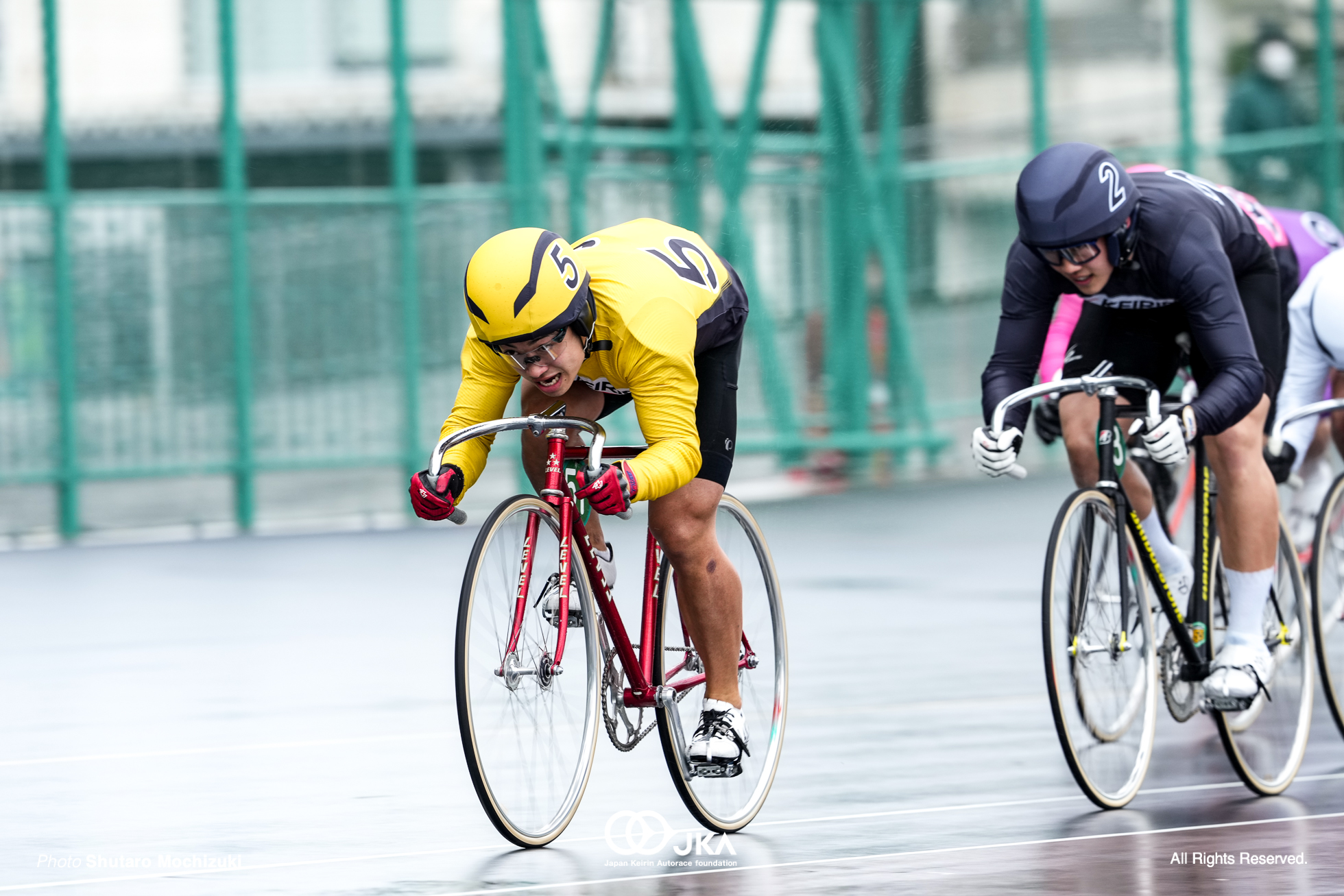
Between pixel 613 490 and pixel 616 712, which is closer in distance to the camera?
pixel 613 490

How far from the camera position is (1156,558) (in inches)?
252

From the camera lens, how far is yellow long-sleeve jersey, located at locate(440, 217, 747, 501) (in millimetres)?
5383

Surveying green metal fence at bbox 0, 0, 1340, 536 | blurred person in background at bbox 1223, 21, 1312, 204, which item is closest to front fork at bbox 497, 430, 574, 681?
green metal fence at bbox 0, 0, 1340, 536

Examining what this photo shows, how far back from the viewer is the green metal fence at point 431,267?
49.6 feet

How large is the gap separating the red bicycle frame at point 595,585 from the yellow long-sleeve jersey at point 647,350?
0.64 feet

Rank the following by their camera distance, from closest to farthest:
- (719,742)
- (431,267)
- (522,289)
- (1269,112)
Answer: (522,289)
(719,742)
(431,267)
(1269,112)

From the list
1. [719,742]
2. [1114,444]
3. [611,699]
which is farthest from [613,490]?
[1114,444]

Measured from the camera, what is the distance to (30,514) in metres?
15.1

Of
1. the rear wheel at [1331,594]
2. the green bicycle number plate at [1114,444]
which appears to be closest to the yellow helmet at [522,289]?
the green bicycle number plate at [1114,444]

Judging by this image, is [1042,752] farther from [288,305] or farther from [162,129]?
[162,129]

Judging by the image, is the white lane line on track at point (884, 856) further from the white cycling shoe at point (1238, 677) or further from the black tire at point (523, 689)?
the white cycling shoe at point (1238, 677)

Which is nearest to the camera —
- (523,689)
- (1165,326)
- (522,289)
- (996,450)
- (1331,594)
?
(522,289)

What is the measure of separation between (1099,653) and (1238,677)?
0.51 meters

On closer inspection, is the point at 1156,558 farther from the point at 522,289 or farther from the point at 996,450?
the point at 522,289
